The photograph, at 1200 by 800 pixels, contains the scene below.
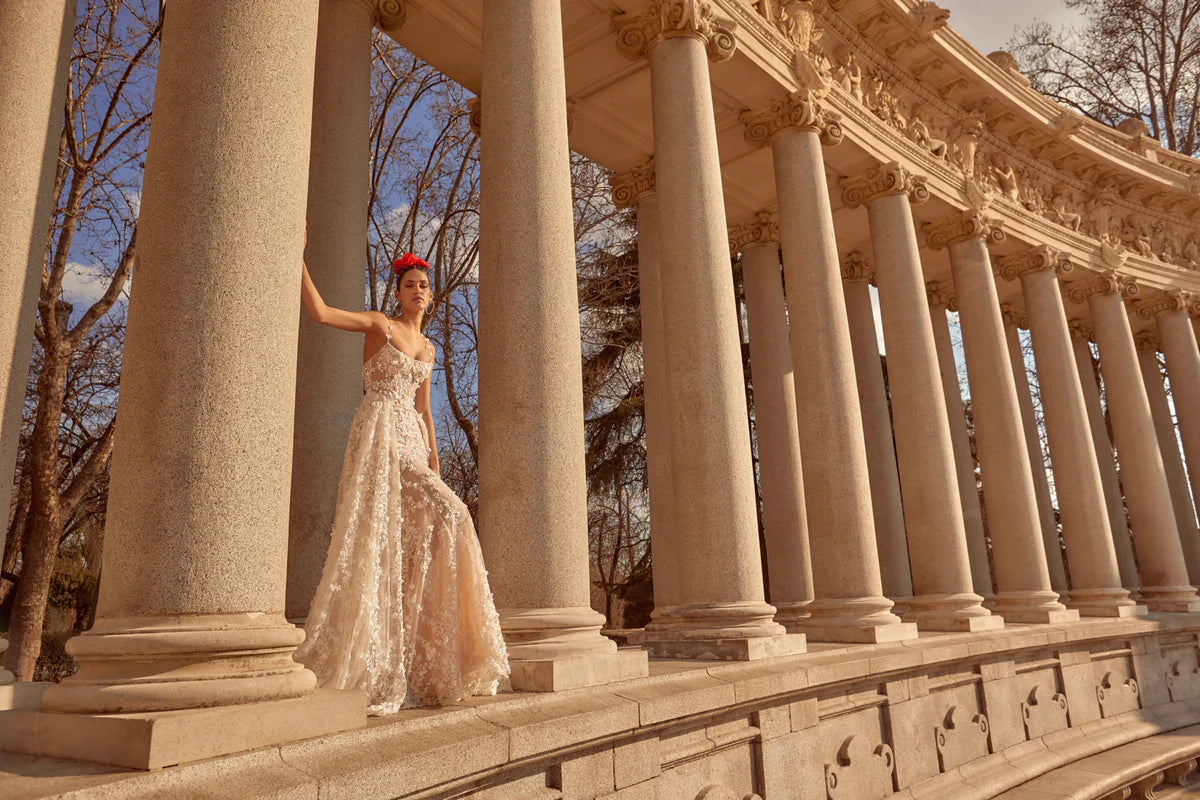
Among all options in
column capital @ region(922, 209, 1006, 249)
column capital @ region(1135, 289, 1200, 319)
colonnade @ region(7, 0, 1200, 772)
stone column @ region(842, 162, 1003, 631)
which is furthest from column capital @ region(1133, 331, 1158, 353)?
stone column @ region(842, 162, 1003, 631)

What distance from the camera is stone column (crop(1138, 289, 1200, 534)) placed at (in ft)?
276

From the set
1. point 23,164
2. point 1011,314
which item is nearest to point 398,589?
point 23,164

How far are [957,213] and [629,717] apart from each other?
55.9 metres

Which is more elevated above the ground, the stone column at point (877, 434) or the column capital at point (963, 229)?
the column capital at point (963, 229)

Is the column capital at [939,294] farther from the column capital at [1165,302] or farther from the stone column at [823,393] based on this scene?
the stone column at [823,393]

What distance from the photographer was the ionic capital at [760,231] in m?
63.6

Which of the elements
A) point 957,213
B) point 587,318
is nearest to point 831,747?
point 957,213

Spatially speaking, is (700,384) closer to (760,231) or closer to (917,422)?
(917,422)

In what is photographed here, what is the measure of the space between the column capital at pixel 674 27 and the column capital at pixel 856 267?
3220 cm

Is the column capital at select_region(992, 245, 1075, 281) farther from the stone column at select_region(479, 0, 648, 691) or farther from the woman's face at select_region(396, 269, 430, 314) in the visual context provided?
the woman's face at select_region(396, 269, 430, 314)

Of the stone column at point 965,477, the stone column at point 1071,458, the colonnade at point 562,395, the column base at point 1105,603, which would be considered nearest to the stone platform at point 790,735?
the colonnade at point 562,395

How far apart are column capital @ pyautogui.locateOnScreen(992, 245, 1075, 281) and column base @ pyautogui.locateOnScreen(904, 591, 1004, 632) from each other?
3471 cm

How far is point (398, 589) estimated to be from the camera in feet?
67.8

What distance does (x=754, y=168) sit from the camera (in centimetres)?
5875
